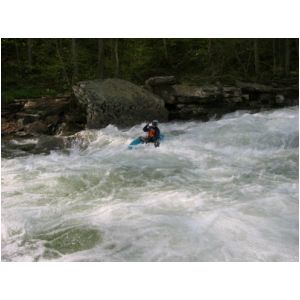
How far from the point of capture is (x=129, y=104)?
11.6 metres

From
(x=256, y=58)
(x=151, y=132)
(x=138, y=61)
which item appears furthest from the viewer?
(x=138, y=61)

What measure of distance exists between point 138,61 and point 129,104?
4.96 m

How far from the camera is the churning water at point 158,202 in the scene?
418 centimetres

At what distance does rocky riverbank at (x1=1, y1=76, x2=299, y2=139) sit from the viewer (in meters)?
11.4

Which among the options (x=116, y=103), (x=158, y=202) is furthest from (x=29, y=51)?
(x=158, y=202)

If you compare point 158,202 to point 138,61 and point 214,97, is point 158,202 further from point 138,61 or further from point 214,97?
point 138,61

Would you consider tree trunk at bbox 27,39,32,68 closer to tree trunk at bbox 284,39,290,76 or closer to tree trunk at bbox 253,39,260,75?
tree trunk at bbox 253,39,260,75

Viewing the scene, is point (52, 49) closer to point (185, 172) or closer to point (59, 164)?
point (59, 164)

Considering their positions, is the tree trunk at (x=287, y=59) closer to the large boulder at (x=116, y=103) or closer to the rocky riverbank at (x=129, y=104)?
the rocky riverbank at (x=129, y=104)

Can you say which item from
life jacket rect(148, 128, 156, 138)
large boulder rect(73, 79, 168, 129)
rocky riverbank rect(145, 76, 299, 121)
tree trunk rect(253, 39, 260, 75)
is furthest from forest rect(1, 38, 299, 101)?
life jacket rect(148, 128, 156, 138)

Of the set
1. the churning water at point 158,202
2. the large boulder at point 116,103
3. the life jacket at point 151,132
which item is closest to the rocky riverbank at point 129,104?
the large boulder at point 116,103

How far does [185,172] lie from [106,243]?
9.05ft

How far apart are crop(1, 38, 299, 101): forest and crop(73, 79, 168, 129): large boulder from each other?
9.73 ft

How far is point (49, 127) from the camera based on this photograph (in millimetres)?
11711
